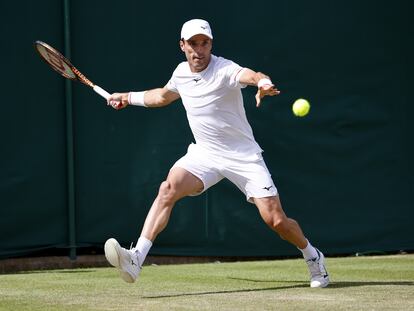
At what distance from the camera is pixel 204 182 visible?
667 cm

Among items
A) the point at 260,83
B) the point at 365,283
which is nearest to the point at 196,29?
the point at 260,83

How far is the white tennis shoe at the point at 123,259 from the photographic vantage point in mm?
6121

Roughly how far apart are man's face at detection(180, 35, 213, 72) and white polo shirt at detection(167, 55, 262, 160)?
1.6 inches

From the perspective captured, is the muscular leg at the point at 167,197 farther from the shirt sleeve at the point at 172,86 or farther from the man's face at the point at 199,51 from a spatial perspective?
the man's face at the point at 199,51

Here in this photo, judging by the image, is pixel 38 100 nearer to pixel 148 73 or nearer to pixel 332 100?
pixel 148 73

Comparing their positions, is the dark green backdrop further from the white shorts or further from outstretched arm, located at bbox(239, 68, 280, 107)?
outstretched arm, located at bbox(239, 68, 280, 107)

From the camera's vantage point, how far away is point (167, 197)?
651 centimetres

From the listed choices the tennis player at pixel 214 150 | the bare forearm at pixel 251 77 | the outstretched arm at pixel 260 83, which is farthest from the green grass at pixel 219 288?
the bare forearm at pixel 251 77

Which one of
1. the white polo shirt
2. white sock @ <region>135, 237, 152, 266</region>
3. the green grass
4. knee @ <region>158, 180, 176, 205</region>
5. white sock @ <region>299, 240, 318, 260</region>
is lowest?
the green grass

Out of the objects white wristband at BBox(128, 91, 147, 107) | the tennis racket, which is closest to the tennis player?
white wristband at BBox(128, 91, 147, 107)

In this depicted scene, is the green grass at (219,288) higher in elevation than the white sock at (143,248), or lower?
lower

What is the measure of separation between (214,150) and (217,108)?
11.8 inches

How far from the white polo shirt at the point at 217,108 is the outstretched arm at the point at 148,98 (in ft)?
0.61

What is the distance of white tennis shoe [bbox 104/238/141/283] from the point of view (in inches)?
241
